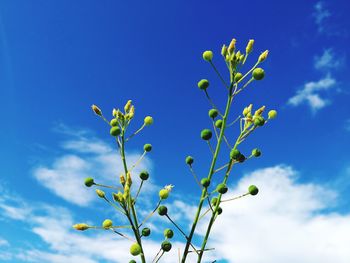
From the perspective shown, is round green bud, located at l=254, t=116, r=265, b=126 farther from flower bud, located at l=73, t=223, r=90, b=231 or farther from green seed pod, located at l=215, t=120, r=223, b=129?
flower bud, located at l=73, t=223, r=90, b=231

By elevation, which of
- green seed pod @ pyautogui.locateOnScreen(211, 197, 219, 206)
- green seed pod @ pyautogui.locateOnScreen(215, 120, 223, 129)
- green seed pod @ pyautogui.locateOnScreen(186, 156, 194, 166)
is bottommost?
green seed pod @ pyautogui.locateOnScreen(211, 197, 219, 206)

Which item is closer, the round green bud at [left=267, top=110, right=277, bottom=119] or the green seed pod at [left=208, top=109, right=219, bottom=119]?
the round green bud at [left=267, top=110, right=277, bottom=119]

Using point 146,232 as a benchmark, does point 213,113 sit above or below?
above

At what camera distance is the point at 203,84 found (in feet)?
15.3

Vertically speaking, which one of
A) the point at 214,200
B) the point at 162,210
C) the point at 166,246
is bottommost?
the point at 166,246

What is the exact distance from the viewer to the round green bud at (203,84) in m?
4.66

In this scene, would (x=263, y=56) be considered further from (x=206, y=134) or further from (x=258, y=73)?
(x=206, y=134)

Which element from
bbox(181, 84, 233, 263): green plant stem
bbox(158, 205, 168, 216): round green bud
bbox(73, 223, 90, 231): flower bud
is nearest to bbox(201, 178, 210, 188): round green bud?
bbox(181, 84, 233, 263): green plant stem

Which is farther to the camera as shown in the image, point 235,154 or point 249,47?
point 249,47

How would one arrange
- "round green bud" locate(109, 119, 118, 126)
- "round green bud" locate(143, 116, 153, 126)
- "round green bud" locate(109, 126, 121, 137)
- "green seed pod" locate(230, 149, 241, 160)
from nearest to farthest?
"green seed pod" locate(230, 149, 241, 160) < "round green bud" locate(109, 126, 121, 137) < "round green bud" locate(109, 119, 118, 126) < "round green bud" locate(143, 116, 153, 126)

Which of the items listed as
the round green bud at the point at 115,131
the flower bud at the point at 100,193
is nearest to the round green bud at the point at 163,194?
the flower bud at the point at 100,193

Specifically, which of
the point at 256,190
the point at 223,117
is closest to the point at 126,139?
the point at 223,117

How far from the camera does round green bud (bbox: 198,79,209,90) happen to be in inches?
183

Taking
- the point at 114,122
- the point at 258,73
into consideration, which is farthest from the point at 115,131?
the point at 258,73
